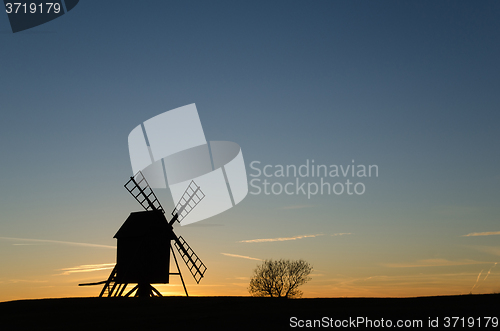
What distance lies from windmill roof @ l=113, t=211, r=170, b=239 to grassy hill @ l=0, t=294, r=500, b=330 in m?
10.5

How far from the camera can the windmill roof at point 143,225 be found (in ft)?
117

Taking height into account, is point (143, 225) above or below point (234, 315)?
above

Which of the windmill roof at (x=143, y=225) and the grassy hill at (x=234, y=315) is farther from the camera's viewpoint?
the windmill roof at (x=143, y=225)

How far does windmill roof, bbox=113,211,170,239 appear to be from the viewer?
117ft

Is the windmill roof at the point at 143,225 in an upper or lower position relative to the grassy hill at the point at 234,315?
upper

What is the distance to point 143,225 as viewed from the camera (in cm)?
3609

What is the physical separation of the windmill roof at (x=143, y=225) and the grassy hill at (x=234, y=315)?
34.3 ft

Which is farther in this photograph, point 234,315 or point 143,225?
point 143,225

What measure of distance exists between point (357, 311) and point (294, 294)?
40.3 m

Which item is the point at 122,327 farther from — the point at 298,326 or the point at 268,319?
the point at 298,326

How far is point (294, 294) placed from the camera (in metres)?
57.9

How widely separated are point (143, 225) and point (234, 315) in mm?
18463

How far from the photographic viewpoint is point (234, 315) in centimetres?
1931

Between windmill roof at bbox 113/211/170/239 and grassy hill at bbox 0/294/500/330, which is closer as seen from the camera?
grassy hill at bbox 0/294/500/330
